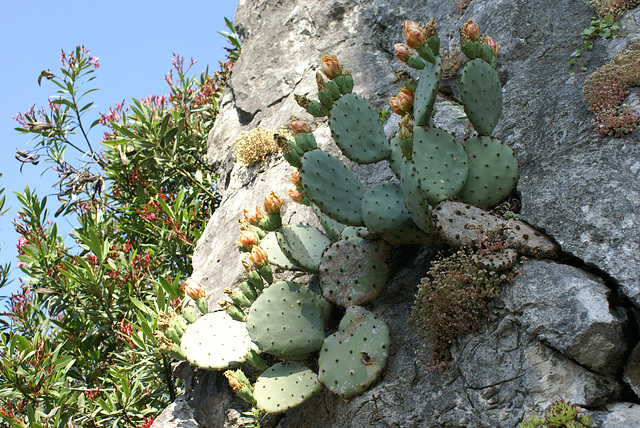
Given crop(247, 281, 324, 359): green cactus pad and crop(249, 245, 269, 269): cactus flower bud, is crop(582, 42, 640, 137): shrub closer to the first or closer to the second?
crop(247, 281, 324, 359): green cactus pad

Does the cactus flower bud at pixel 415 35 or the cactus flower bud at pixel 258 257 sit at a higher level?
the cactus flower bud at pixel 415 35

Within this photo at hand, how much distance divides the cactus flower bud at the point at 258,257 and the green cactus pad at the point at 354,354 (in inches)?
23.6

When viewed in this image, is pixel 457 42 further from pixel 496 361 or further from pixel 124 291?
pixel 124 291

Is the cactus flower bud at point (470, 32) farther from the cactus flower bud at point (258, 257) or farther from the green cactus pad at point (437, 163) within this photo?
the cactus flower bud at point (258, 257)

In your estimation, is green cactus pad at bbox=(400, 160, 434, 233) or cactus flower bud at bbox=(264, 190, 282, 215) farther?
cactus flower bud at bbox=(264, 190, 282, 215)

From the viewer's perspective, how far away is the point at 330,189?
10.2 feet

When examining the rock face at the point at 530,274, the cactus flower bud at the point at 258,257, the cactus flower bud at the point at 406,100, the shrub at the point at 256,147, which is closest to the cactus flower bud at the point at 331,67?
the cactus flower bud at the point at 406,100

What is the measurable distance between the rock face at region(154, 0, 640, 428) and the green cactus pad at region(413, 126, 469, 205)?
1.34 ft

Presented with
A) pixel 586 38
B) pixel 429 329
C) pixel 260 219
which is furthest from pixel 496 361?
pixel 586 38

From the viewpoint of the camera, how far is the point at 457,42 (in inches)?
171

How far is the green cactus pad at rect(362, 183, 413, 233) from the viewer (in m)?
2.96

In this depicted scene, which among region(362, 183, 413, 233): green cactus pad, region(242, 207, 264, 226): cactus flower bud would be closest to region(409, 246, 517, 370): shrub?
region(362, 183, 413, 233): green cactus pad

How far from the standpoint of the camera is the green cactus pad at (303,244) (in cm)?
313

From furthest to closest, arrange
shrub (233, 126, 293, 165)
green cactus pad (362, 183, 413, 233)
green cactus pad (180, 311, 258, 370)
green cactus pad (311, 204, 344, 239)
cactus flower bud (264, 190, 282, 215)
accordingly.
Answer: shrub (233, 126, 293, 165) → green cactus pad (311, 204, 344, 239) → green cactus pad (180, 311, 258, 370) → cactus flower bud (264, 190, 282, 215) → green cactus pad (362, 183, 413, 233)
